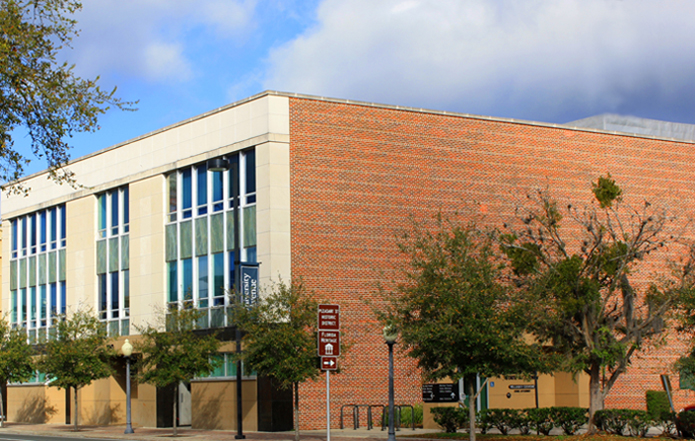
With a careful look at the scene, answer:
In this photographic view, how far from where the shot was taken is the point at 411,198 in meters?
36.3

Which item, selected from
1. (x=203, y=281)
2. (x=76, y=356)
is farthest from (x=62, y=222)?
(x=203, y=281)

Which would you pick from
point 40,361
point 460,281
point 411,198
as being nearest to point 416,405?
point 411,198

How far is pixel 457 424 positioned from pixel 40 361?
1949 centimetres

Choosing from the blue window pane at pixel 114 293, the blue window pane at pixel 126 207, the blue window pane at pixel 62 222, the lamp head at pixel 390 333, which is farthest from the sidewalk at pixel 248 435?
the blue window pane at pixel 62 222

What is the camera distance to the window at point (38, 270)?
46031mm

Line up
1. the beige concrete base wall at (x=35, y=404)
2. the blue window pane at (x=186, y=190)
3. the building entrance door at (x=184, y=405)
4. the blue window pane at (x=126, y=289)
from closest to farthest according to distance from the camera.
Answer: the blue window pane at (x=186, y=190)
the building entrance door at (x=184, y=405)
the blue window pane at (x=126, y=289)
the beige concrete base wall at (x=35, y=404)

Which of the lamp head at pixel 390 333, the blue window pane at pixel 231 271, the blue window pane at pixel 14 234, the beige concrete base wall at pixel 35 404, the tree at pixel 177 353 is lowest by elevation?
the beige concrete base wall at pixel 35 404

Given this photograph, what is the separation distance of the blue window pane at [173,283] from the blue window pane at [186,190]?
2.70 metres

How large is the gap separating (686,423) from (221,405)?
17.8 m

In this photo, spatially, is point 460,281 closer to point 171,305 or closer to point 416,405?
point 416,405

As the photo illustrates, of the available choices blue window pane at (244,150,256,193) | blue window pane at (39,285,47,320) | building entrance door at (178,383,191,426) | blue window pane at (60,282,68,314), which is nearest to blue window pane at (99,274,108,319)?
blue window pane at (60,282,68,314)

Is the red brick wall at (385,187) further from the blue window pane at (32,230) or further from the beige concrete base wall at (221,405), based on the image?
the blue window pane at (32,230)

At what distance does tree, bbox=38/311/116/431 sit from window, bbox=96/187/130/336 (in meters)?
2.06

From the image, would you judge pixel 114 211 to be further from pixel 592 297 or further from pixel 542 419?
pixel 542 419
